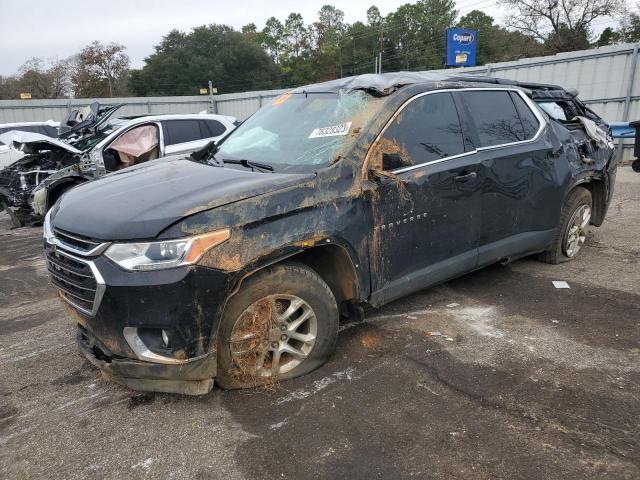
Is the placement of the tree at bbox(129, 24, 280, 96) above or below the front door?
above

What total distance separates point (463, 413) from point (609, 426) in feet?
2.44

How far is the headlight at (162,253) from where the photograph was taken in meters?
2.50

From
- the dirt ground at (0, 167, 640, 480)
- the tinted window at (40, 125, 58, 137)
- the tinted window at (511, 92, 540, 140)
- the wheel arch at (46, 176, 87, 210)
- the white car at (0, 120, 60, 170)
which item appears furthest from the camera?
the tinted window at (40, 125, 58, 137)

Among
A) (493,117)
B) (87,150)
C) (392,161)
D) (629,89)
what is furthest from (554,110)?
(629,89)

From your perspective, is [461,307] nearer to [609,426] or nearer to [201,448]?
[609,426]

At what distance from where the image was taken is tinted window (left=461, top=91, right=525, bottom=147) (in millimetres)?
3945

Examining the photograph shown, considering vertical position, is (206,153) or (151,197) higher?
(206,153)

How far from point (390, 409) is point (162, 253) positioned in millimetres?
1528

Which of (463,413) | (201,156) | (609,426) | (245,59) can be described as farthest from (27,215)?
(245,59)

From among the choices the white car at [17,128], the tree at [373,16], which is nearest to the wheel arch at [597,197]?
the white car at [17,128]

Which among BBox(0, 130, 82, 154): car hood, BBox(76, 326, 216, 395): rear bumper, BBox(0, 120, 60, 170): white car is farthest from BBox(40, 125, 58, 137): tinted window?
BBox(76, 326, 216, 395): rear bumper

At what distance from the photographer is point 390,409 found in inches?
109

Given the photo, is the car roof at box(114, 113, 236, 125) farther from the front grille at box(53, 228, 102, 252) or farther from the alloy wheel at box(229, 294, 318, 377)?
the alloy wheel at box(229, 294, 318, 377)

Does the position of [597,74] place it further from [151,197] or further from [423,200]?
[151,197]
